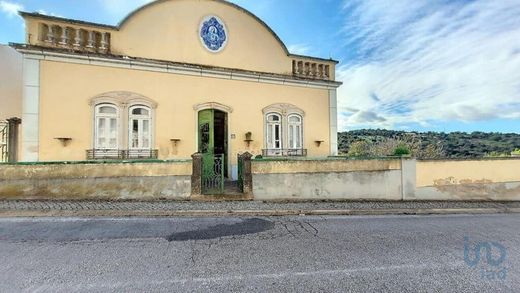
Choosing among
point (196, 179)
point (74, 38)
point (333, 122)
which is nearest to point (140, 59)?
point (74, 38)

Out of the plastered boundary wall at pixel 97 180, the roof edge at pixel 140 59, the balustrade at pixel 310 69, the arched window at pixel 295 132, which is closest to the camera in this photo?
the plastered boundary wall at pixel 97 180

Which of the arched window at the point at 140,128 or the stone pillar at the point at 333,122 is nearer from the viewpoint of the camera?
the arched window at the point at 140,128

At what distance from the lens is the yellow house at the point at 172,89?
8.73m

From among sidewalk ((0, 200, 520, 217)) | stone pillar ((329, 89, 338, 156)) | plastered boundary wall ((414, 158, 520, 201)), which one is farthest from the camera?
stone pillar ((329, 89, 338, 156))

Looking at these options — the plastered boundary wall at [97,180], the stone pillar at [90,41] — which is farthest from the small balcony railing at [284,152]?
the stone pillar at [90,41]

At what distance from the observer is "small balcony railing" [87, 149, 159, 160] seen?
9.15 metres

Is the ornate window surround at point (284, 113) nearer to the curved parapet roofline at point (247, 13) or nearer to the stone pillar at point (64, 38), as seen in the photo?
the curved parapet roofline at point (247, 13)

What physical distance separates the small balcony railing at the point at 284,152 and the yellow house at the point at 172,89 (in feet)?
0.23

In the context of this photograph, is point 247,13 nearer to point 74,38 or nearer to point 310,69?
point 310,69

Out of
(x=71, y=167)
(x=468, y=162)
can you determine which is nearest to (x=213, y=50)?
(x=71, y=167)

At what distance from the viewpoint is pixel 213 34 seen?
11070 mm

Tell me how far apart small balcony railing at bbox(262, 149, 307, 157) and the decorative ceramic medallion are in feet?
16.0

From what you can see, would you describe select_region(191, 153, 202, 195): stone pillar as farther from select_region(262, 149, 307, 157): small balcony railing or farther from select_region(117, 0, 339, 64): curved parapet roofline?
select_region(117, 0, 339, 64): curved parapet roofline

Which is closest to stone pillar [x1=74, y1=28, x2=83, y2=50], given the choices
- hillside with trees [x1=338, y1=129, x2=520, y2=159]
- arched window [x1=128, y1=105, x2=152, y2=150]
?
arched window [x1=128, y1=105, x2=152, y2=150]
